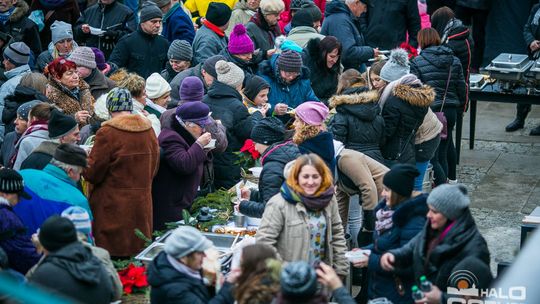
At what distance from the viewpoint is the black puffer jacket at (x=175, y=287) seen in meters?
5.61

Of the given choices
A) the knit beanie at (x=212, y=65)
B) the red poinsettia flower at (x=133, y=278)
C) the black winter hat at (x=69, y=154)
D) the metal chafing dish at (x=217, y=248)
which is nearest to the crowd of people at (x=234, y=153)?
the black winter hat at (x=69, y=154)

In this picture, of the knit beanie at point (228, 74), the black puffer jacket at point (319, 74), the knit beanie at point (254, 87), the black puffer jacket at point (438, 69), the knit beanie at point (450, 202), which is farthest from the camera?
the black puffer jacket at point (319, 74)

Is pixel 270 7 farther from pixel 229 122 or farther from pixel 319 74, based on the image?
pixel 229 122

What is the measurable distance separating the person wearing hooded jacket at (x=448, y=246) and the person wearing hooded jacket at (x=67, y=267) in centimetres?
197

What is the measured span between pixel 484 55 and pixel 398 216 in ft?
34.5

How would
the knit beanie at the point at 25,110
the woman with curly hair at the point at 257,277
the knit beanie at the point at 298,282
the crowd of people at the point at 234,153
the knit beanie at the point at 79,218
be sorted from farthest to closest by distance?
the knit beanie at the point at 25,110 < the knit beanie at the point at 79,218 < the crowd of people at the point at 234,153 < the woman with curly hair at the point at 257,277 < the knit beanie at the point at 298,282

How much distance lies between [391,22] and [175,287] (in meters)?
8.17

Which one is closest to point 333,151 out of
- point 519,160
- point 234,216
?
point 234,216

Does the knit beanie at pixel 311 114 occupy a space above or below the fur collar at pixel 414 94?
above

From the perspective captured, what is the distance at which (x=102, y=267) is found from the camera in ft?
19.2

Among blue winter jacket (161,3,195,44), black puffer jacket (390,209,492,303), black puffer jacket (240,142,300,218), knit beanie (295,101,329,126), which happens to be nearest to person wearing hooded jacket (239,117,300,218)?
black puffer jacket (240,142,300,218)

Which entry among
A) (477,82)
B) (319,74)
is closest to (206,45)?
(319,74)

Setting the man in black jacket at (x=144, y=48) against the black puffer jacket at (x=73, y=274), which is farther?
the man in black jacket at (x=144, y=48)

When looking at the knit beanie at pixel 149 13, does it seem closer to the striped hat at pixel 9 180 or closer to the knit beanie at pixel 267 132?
the knit beanie at pixel 267 132
